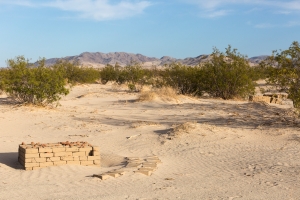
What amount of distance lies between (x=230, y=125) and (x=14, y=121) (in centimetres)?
731

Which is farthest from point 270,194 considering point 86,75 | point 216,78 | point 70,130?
point 86,75

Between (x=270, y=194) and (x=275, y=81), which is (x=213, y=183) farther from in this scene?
(x=275, y=81)

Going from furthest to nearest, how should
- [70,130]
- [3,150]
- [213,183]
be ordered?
[70,130], [3,150], [213,183]

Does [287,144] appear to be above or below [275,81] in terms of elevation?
below

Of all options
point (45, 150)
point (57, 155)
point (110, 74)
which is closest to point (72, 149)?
point (57, 155)

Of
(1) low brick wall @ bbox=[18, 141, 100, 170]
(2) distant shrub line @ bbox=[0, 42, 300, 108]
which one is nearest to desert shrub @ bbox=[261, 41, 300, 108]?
(2) distant shrub line @ bbox=[0, 42, 300, 108]

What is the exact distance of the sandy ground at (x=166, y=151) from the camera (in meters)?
6.92

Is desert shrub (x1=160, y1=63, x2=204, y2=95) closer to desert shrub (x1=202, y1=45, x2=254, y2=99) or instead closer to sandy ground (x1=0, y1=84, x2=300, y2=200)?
desert shrub (x1=202, y1=45, x2=254, y2=99)

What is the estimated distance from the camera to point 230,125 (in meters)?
13.2

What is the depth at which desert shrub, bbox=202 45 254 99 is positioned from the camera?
22906 mm

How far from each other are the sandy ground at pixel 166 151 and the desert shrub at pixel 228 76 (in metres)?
4.66

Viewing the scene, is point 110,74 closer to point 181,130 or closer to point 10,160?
point 181,130

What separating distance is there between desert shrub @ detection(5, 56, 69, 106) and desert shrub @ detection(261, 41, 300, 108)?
8509 mm

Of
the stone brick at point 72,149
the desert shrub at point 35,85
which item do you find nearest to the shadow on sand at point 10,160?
the stone brick at point 72,149
